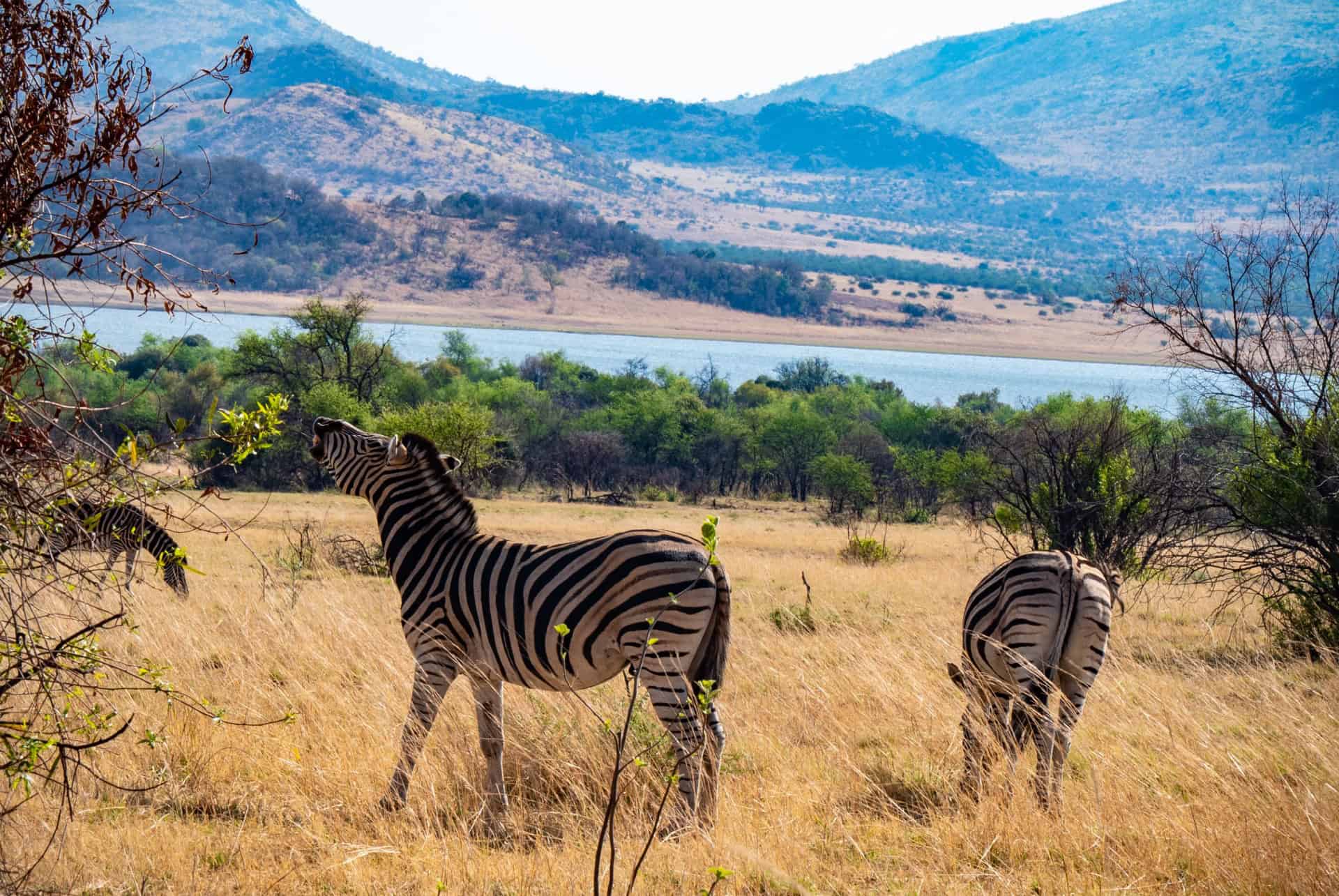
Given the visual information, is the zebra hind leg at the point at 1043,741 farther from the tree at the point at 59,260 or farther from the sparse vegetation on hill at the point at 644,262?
the sparse vegetation on hill at the point at 644,262

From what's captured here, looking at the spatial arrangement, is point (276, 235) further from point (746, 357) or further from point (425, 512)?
point (425, 512)

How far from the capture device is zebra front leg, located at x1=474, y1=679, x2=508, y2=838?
5574mm

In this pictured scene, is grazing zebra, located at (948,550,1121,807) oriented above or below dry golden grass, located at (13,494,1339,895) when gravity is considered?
above

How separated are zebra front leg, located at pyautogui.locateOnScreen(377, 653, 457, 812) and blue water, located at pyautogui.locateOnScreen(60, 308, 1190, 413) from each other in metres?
84.5

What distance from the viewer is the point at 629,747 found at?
634 centimetres

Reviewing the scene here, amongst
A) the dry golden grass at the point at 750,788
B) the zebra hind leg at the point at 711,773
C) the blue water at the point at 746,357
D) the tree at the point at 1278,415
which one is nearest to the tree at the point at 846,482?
the tree at the point at 1278,415

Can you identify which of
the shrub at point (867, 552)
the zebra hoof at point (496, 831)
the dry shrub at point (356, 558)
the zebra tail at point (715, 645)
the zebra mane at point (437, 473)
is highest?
the zebra mane at point (437, 473)

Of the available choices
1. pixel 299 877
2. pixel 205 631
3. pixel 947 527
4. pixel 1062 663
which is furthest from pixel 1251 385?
pixel 947 527

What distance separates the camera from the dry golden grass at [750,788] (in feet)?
14.8

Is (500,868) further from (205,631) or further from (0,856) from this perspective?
(205,631)

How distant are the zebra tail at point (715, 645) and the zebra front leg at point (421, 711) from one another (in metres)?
1.36

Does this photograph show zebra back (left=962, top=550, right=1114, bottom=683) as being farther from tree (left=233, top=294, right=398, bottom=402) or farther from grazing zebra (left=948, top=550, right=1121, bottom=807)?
tree (left=233, top=294, right=398, bottom=402)

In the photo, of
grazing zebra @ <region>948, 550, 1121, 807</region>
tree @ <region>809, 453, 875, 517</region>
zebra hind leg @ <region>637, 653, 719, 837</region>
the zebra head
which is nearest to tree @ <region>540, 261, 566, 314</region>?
tree @ <region>809, 453, 875, 517</region>

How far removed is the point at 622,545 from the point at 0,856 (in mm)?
2909
